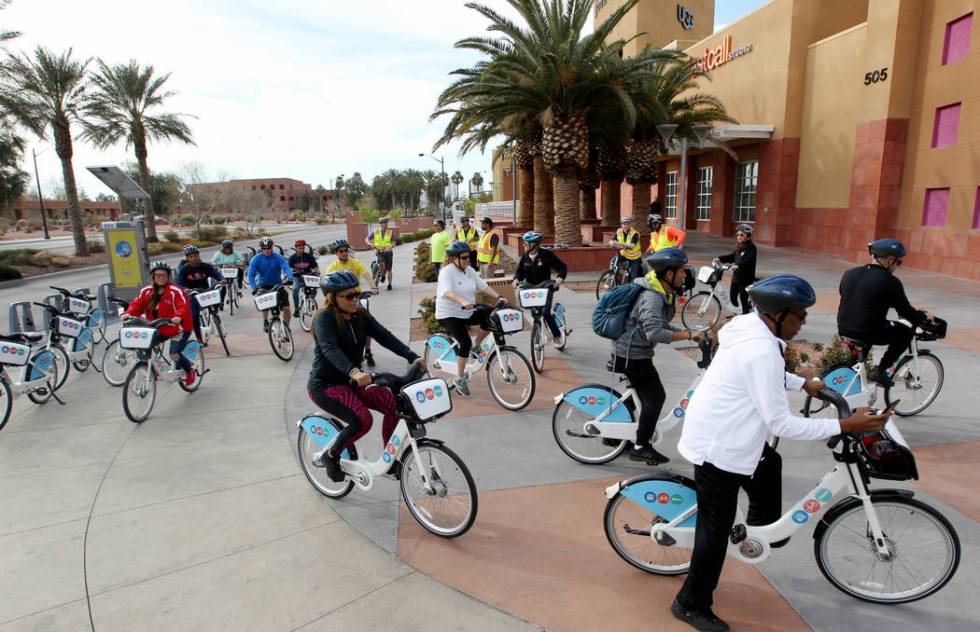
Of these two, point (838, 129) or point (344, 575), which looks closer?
point (344, 575)

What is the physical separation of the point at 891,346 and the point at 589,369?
3398 millimetres

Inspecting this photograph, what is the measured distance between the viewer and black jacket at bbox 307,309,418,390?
3.92 meters

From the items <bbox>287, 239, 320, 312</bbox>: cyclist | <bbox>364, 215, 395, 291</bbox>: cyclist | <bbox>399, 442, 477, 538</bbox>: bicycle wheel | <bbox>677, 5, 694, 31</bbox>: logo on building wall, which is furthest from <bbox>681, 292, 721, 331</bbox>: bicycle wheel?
<bbox>677, 5, 694, 31</bbox>: logo on building wall

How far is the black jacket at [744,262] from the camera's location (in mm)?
9109

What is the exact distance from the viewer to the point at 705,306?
9859 millimetres

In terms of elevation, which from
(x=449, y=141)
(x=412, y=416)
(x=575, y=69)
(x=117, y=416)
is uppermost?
(x=575, y=69)

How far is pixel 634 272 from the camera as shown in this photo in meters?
A: 10.9

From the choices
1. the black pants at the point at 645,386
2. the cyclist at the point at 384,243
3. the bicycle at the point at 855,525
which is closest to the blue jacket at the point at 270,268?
the cyclist at the point at 384,243

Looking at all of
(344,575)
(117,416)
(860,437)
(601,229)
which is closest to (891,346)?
(860,437)

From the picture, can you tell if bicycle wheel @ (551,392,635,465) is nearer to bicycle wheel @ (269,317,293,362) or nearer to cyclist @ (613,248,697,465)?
cyclist @ (613,248,697,465)

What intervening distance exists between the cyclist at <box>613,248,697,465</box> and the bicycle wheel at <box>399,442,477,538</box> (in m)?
1.60

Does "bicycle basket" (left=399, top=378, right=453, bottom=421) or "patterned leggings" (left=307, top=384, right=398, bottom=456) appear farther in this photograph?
"patterned leggings" (left=307, top=384, right=398, bottom=456)

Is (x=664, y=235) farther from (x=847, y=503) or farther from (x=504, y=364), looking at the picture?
(x=847, y=503)

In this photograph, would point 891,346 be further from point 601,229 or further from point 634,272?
point 601,229
